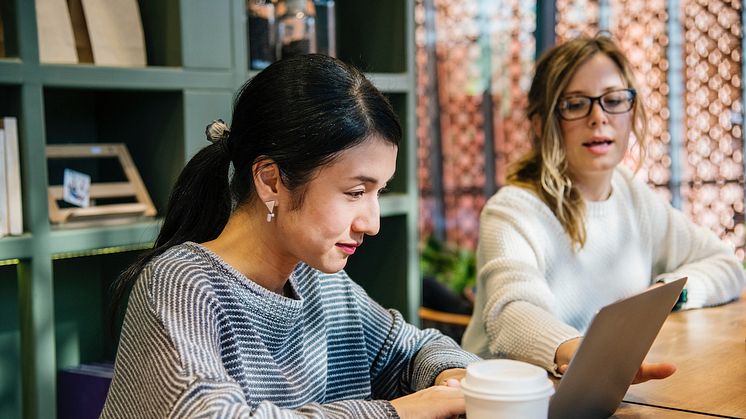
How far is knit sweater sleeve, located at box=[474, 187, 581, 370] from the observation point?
1.78m

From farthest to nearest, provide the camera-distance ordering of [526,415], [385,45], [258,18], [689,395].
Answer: [385,45] < [258,18] < [689,395] < [526,415]

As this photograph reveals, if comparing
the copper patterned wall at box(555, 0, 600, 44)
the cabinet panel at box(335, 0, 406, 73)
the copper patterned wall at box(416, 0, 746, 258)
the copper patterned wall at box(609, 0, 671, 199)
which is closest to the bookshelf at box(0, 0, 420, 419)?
the cabinet panel at box(335, 0, 406, 73)

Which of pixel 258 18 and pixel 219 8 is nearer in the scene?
pixel 219 8

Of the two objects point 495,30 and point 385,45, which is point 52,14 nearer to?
point 385,45

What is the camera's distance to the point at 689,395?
1.51 metres

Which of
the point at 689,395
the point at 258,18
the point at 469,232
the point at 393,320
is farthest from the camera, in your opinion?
the point at 469,232

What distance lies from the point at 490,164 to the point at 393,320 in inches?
173

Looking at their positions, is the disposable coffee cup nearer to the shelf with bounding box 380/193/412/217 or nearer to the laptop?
the laptop

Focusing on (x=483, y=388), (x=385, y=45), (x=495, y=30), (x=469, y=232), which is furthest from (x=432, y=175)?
(x=483, y=388)

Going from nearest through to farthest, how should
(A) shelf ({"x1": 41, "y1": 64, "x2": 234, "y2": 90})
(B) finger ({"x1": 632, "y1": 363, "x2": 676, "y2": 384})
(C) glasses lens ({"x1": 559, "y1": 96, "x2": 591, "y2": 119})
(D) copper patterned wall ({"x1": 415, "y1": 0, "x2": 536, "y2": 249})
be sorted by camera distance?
1. (B) finger ({"x1": 632, "y1": 363, "x2": 676, "y2": 384})
2. (A) shelf ({"x1": 41, "y1": 64, "x2": 234, "y2": 90})
3. (C) glasses lens ({"x1": 559, "y1": 96, "x2": 591, "y2": 119})
4. (D) copper patterned wall ({"x1": 415, "y1": 0, "x2": 536, "y2": 249})

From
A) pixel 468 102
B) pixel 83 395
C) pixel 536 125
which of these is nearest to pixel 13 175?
pixel 83 395

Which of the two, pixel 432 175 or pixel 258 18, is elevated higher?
pixel 258 18

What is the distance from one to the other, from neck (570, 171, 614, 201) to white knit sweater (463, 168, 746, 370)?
0.03 metres

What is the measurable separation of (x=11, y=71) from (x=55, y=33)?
0.20 m
